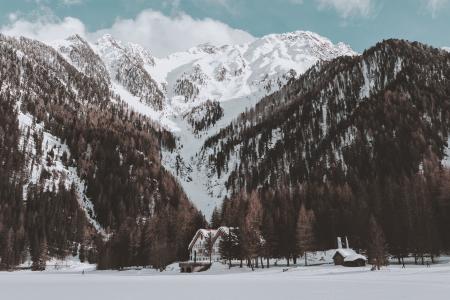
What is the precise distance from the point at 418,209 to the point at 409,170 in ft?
237

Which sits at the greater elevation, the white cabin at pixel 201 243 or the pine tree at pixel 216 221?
the pine tree at pixel 216 221

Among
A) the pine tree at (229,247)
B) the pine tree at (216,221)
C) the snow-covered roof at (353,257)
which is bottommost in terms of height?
the snow-covered roof at (353,257)

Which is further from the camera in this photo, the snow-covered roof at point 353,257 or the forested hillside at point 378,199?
the forested hillside at point 378,199

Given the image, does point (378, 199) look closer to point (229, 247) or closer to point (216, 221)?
point (229, 247)

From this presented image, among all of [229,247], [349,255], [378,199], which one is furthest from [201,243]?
[378,199]

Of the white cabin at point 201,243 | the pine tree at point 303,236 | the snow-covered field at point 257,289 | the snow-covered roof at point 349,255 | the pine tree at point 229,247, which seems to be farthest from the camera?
the white cabin at point 201,243

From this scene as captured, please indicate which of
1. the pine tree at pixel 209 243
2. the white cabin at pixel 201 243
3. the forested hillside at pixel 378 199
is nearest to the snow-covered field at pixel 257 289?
the forested hillside at pixel 378 199

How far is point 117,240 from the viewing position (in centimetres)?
13875

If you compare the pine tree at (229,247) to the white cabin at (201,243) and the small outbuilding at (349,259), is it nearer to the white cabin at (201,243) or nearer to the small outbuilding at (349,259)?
the white cabin at (201,243)

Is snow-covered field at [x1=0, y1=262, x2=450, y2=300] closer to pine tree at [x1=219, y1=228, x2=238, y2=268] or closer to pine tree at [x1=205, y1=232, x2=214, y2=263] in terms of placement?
pine tree at [x1=219, y1=228, x2=238, y2=268]

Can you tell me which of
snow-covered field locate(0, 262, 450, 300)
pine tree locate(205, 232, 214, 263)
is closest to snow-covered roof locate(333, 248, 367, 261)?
snow-covered field locate(0, 262, 450, 300)

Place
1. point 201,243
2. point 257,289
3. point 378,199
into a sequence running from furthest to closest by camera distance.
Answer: point 201,243 < point 378,199 < point 257,289

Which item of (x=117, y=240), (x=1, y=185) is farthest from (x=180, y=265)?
(x=1, y=185)

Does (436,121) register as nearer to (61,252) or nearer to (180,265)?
(180,265)
